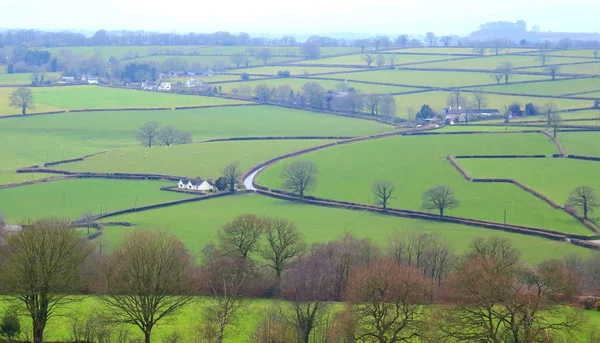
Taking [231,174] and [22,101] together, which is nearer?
[231,174]

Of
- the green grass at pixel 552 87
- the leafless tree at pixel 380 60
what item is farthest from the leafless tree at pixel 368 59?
the green grass at pixel 552 87

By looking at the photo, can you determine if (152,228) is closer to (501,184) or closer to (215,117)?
(501,184)

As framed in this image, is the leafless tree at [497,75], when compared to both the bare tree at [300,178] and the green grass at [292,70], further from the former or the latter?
the bare tree at [300,178]

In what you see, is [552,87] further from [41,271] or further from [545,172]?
[41,271]

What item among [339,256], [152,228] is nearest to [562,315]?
[339,256]

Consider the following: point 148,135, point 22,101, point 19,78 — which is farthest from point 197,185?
point 19,78
